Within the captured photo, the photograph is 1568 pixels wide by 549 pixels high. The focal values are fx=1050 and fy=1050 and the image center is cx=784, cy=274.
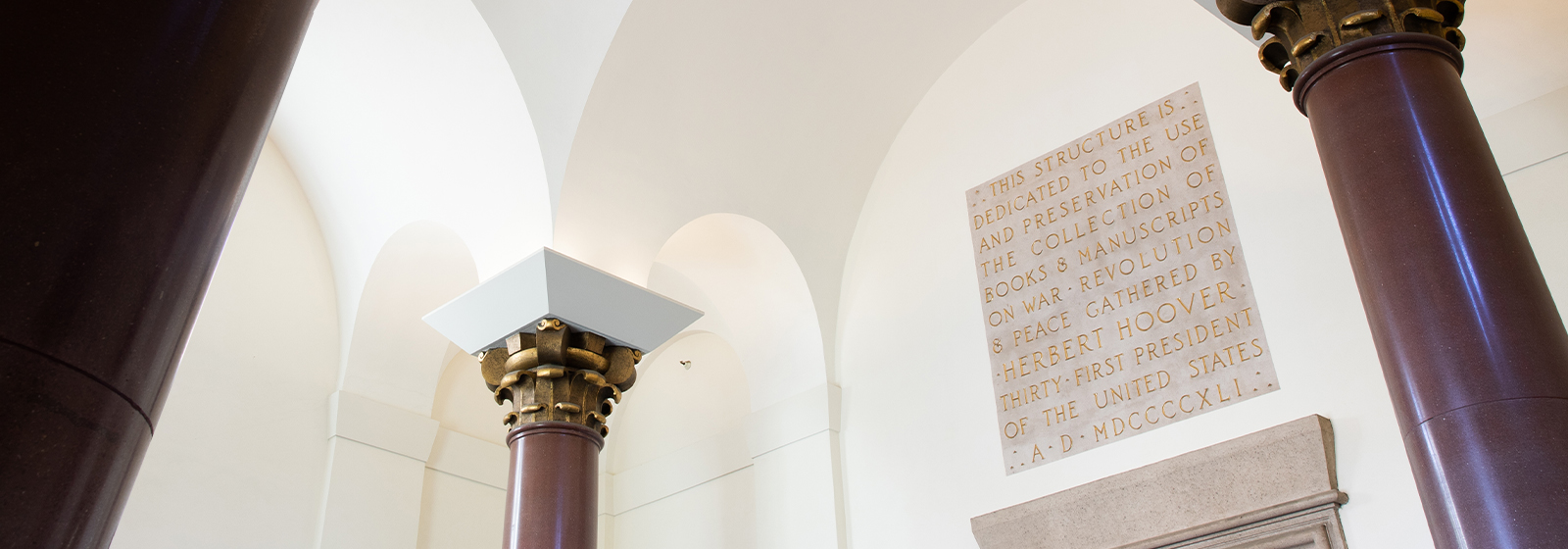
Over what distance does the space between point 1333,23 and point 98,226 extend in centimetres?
330

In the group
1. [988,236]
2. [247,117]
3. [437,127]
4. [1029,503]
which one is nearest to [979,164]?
[988,236]

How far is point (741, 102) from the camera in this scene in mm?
6797

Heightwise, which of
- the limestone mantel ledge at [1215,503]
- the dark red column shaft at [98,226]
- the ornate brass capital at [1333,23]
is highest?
the ornate brass capital at [1333,23]

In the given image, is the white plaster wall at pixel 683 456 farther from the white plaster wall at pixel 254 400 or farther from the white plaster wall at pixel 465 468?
the white plaster wall at pixel 254 400

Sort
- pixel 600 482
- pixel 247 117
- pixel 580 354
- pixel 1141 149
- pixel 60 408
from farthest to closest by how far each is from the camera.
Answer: pixel 600 482 < pixel 1141 149 < pixel 580 354 < pixel 247 117 < pixel 60 408

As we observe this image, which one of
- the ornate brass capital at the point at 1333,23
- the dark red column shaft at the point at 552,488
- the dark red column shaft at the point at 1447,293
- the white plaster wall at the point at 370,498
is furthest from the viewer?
the white plaster wall at the point at 370,498

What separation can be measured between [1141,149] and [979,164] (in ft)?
3.80

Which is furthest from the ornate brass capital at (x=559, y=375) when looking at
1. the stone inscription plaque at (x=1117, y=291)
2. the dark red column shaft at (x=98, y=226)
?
the dark red column shaft at (x=98, y=226)

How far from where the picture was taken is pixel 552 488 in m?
5.36


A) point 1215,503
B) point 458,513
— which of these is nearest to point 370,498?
point 458,513

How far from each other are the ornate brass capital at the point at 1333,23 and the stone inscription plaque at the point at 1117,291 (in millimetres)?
2193

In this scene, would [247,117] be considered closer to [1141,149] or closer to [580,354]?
[580,354]

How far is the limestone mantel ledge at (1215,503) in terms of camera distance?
472 cm

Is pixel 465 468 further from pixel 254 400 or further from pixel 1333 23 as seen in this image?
pixel 1333 23
